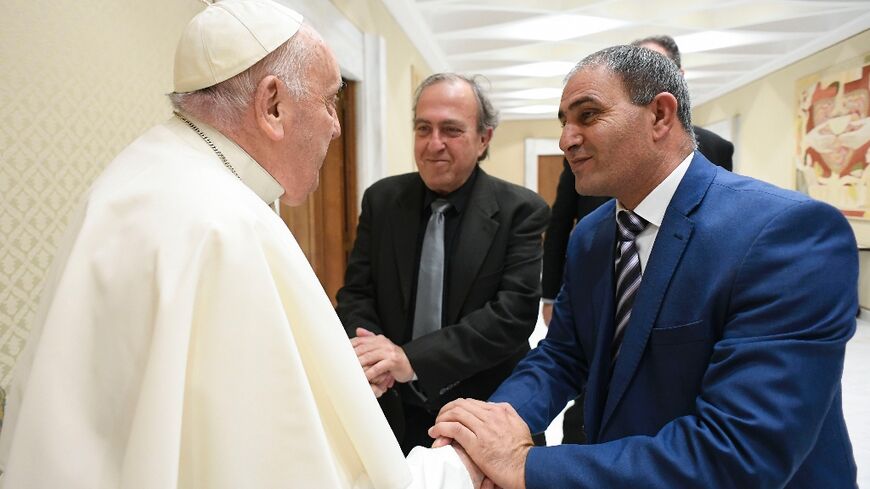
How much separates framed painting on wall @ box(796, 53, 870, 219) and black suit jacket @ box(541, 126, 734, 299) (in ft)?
16.5

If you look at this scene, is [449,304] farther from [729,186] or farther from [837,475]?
[837,475]

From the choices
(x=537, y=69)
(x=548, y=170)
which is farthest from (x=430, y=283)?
(x=548, y=170)

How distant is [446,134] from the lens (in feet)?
6.55

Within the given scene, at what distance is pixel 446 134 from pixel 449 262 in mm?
443

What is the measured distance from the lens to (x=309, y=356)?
0.99 metres

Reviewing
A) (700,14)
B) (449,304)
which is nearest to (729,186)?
(449,304)

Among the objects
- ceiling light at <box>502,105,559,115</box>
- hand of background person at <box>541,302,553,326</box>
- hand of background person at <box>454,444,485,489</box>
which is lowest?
→ hand of background person at <box>541,302,553,326</box>

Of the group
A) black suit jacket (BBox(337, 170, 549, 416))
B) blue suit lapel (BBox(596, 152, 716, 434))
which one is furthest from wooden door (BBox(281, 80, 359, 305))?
blue suit lapel (BBox(596, 152, 716, 434))

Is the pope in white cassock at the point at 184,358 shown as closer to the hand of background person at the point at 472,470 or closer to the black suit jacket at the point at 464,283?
the hand of background person at the point at 472,470

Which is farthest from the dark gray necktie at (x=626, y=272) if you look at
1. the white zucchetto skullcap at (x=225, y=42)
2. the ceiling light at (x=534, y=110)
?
the ceiling light at (x=534, y=110)

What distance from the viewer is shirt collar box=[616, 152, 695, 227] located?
4.50ft

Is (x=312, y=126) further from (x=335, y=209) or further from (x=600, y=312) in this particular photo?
(x=335, y=209)

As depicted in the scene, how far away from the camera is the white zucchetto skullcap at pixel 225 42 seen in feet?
3.55

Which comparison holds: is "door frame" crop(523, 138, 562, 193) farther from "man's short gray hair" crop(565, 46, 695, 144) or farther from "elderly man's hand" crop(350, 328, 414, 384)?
"man's short gray hair" crop(565, 46, 695, 144)
